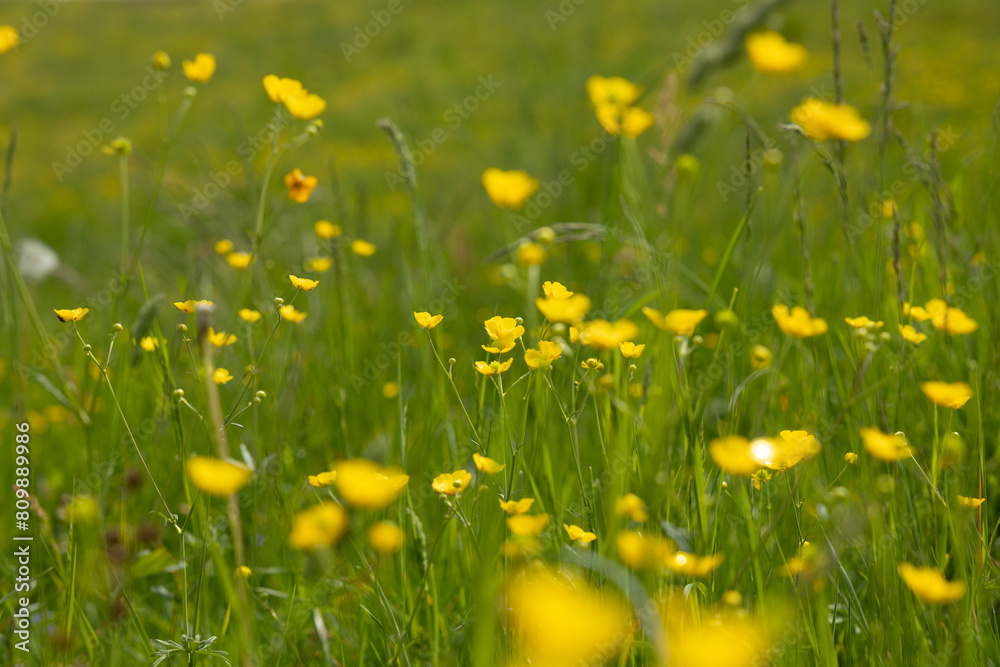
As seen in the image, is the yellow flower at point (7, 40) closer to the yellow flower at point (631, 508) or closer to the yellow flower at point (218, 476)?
the yellow flower at point (218, 476)

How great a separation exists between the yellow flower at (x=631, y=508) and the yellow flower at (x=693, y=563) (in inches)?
2.3

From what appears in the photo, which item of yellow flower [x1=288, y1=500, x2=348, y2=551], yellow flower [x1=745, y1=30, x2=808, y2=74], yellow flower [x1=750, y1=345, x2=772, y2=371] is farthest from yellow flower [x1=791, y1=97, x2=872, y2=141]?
yellow flower [x1=288, y1=500, x2=348, y2=551]

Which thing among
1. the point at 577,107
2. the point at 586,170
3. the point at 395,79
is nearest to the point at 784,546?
the point at 586,170

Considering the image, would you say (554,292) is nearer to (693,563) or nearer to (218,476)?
(693,563)

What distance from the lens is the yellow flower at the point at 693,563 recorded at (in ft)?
2.12

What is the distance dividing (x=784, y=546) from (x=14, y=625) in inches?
44.9

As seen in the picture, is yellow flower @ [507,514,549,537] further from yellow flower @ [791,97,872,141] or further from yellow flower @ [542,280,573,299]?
yellow flower @ [791,97,872,141]

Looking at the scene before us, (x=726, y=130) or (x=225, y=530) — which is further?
(x=726, y=130)

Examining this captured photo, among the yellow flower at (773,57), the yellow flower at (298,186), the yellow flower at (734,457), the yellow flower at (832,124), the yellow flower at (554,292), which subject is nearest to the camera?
the yellow flower at (734,457)

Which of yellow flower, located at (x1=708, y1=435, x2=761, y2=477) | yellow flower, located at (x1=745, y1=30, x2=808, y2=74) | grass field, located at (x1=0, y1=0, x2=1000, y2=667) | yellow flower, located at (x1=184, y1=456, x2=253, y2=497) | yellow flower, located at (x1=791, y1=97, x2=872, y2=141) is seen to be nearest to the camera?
yellow flower, located at (x1=184, y1=456, x2=253, y2=497)

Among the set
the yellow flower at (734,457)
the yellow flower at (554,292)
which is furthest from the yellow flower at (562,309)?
the yellow flower at (734,457)

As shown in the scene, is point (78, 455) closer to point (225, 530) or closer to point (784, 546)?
point (225, 530)

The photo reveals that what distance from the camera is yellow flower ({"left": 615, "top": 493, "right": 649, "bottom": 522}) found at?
2.33ft

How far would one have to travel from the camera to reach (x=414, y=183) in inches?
52.3
